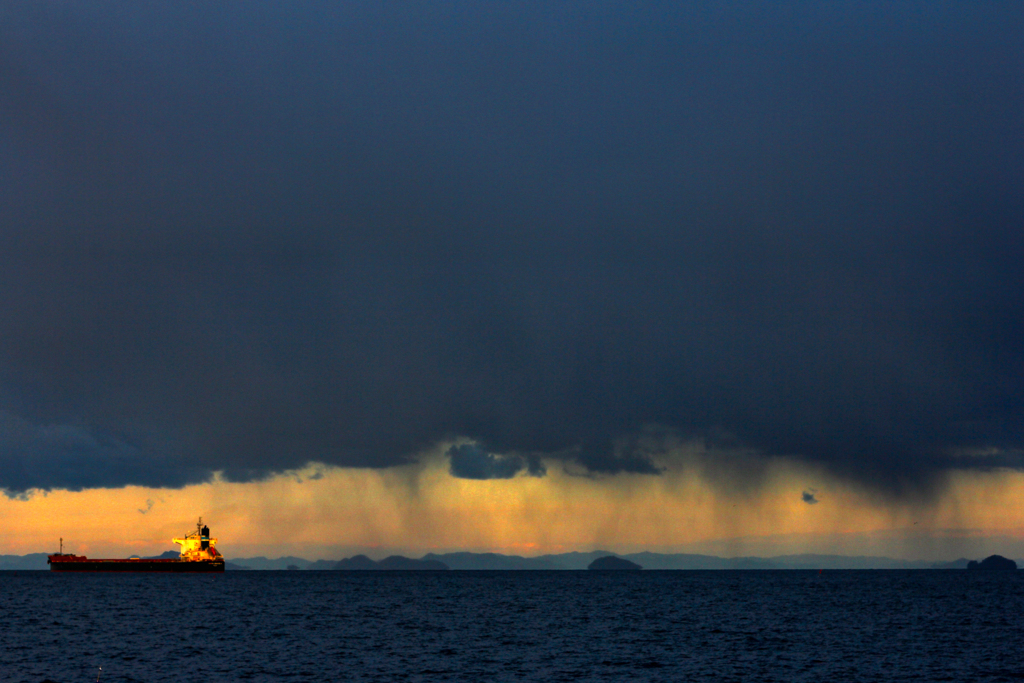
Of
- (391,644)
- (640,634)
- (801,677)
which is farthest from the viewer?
(640,634)

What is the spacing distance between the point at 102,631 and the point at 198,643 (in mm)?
20651

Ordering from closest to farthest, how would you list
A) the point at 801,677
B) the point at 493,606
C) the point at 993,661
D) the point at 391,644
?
the point at 801,677 → the point at 993,661 → the point at 391,644 → the point at 493,606

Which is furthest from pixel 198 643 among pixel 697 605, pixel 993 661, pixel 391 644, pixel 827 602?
pixel 827 602

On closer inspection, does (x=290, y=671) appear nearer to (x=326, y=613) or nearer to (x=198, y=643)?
(x=198, y=643)

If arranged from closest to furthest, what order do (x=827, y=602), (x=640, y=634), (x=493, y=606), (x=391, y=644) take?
(x=391, y=644)
(x=640, y=634)
(x=493, y=606)
(x=827, y=602)

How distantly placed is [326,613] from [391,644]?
5222 centimetres

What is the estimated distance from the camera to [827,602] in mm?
170875

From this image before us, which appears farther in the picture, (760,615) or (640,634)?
(760,615)

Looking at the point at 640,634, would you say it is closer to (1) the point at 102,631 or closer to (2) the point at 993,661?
(2) the point at 993,661

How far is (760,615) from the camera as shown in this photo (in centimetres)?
13075

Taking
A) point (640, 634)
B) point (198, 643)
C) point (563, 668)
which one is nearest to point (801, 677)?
point (563, 668)

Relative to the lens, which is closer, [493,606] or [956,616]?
[956,616]

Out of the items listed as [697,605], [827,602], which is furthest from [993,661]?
[827,602]

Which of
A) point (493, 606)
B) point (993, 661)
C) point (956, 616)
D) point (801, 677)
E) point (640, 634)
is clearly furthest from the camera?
point (493, 606)
